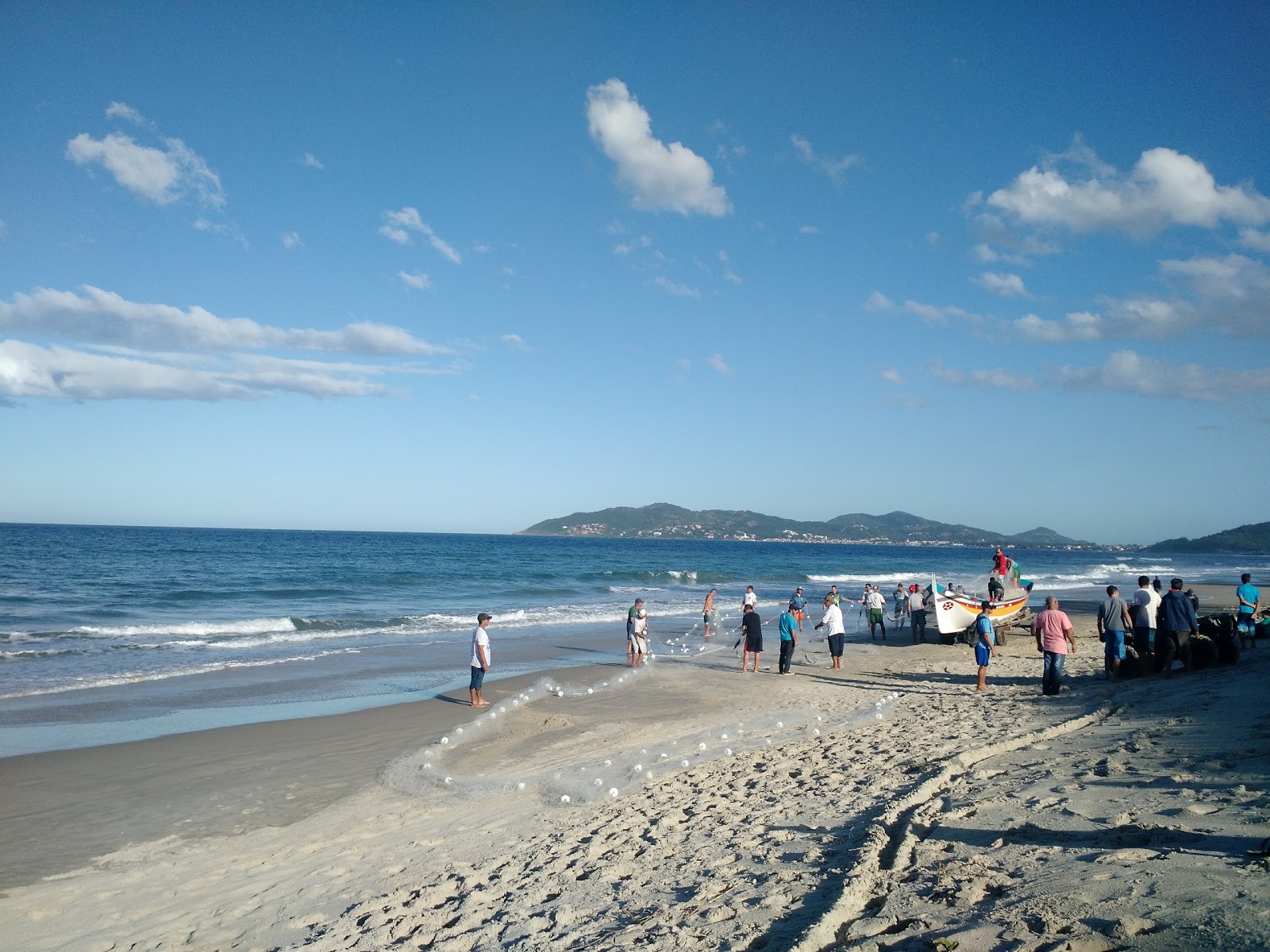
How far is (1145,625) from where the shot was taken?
1440 cm

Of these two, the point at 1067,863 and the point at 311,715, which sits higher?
the point at 1067,863

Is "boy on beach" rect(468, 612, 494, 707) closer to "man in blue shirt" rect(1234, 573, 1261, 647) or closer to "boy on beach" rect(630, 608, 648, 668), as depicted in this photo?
"boy on beach" rect(630, 608, 648, 668)

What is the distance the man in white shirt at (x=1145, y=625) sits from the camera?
13.9m

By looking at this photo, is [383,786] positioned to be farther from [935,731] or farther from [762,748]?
[935,731]

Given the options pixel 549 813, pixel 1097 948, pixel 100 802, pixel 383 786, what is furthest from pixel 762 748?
pixel 100 802

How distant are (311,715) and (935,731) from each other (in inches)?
366

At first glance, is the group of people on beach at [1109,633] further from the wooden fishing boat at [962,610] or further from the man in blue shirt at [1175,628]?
the wooden fishing boat at [962,610]

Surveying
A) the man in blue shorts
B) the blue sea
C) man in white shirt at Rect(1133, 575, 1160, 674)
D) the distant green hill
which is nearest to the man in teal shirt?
the blue sea

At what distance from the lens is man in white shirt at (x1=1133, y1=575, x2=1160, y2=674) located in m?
13.9

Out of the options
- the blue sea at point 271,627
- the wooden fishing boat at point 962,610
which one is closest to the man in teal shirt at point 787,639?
the blue sea at point 271,627

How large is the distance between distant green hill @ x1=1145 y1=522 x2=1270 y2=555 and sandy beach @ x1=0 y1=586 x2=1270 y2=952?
183 metres

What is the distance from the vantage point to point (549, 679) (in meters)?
16.5

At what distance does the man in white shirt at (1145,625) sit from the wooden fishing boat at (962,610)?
5.38 meters

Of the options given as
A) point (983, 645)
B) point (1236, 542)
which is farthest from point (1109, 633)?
point (1236, 542)
